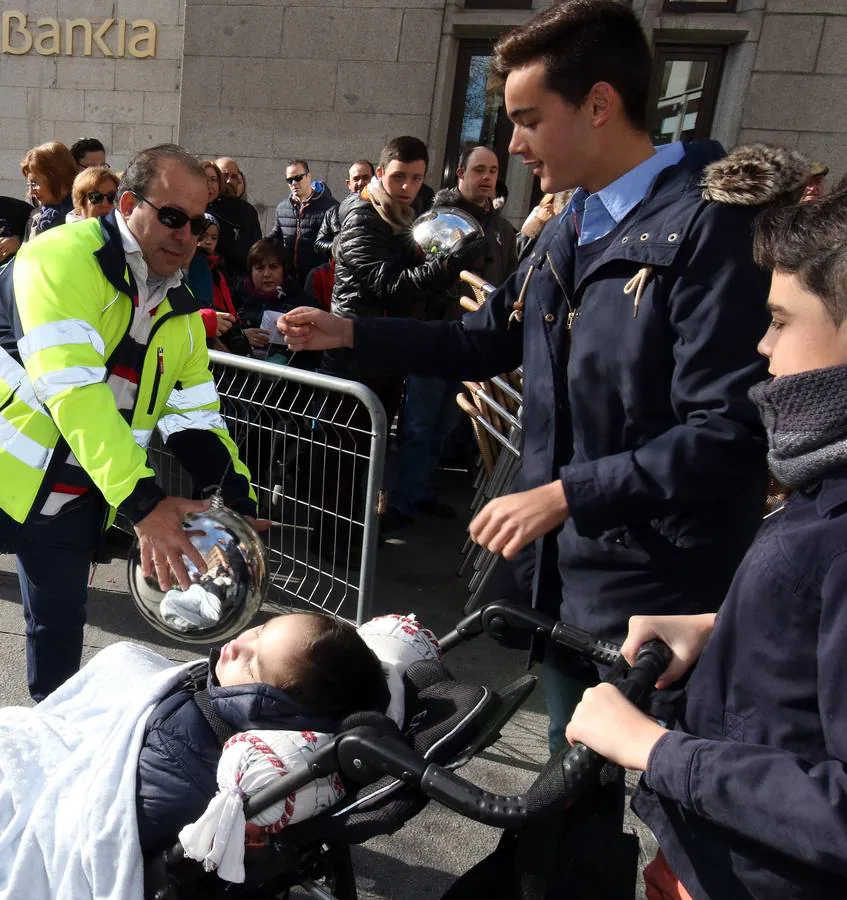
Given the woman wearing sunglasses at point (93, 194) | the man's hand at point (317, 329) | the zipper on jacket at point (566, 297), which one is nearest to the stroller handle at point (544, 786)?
the zipper on jacket at point (566, 297)

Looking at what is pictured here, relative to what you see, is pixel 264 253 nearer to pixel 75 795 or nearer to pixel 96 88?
pixel 75 795

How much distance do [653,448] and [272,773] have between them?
103 cm

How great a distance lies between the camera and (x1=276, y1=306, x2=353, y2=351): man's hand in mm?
2420

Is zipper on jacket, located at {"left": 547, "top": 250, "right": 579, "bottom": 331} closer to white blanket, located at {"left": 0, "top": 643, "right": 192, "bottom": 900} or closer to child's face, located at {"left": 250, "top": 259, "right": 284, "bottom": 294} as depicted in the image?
white blanket, located at {"left": 0, "top": 643, "right": 192, "bottom": 900}

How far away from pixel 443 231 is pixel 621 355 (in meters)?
3.16

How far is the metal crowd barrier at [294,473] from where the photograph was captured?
378 centimetres

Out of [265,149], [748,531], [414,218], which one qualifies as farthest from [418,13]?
[748,531]

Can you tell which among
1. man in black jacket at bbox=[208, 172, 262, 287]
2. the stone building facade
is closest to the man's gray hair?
man in black jacket at bbox=[208, 172, 262, 287]

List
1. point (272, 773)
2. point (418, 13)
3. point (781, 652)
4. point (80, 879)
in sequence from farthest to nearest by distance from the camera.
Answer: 1. point (418, 13)
2. point (80, 879)
3. point (272, 773)
4. point (781, 652)

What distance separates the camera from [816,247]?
126 centimetres

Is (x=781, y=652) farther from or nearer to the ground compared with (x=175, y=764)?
farther from the ground

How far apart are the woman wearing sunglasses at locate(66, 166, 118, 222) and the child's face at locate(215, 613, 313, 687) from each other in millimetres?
3514

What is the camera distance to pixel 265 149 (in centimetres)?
912

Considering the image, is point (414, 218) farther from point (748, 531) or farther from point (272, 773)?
point (272, 773)
